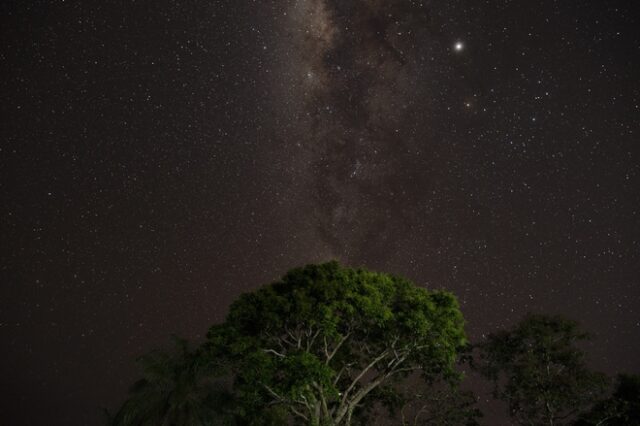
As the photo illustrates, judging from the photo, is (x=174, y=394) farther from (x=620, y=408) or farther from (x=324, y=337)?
(x=620, y=408)

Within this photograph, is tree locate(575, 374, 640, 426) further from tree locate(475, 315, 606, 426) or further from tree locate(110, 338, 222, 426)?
tree locate(110, 338, 222, 426)

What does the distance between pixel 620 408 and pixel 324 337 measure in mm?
12728

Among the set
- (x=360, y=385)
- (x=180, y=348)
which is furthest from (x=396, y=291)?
(x=180, y=348)

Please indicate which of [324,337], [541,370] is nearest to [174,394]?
[324,337]

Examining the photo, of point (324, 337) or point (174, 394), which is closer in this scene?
point (324, 337)

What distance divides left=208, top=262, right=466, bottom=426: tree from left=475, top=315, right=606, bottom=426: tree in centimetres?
305

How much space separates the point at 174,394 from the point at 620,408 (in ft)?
60.4

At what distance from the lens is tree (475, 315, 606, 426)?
19859mm

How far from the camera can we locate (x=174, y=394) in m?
20.2

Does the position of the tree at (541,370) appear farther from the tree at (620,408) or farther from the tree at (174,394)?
the tree at (174,394)

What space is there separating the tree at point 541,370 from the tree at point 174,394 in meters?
12.0

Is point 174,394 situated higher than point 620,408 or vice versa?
point 620,408

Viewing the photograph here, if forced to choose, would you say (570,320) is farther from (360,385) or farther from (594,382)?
(360,385)

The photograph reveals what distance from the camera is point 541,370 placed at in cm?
2077
